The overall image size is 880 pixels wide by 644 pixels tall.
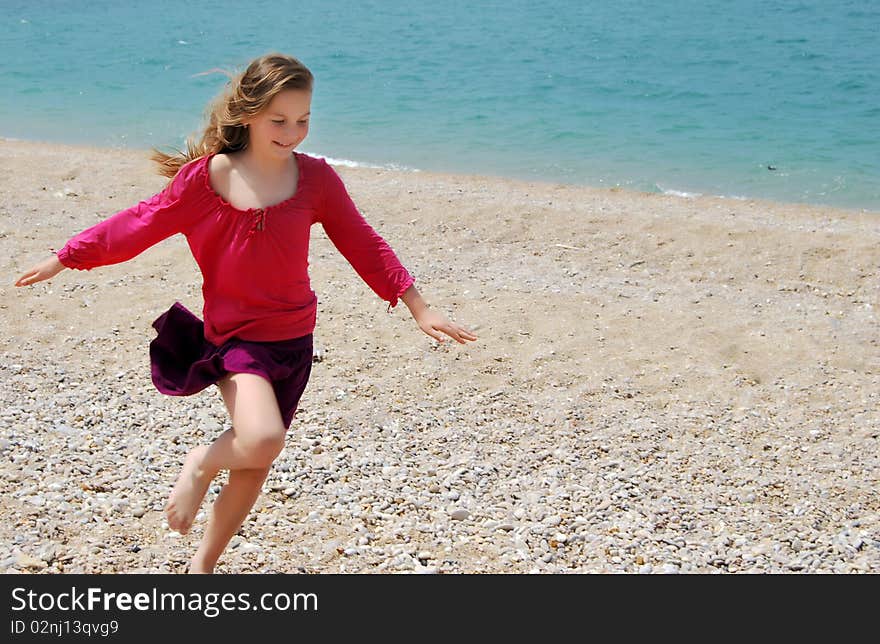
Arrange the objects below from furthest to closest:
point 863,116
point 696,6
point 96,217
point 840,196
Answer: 1. point 696,6
2. point 863,116
3. point 840,196
4. point 96,217

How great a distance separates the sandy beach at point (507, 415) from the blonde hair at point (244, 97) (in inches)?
65.6

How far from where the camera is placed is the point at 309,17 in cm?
2667

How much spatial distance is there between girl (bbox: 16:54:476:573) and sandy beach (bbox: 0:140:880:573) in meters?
0.81

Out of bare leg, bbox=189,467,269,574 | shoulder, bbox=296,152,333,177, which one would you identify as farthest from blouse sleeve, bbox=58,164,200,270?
bare leg, bbox=189,467,269,574

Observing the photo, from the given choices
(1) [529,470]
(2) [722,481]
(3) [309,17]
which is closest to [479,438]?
(1) [529,470]

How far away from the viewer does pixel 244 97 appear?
3562 millimetres

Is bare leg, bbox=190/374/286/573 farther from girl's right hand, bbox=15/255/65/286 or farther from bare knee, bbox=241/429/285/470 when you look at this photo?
girl's right hand, bbox=15/255/65/286

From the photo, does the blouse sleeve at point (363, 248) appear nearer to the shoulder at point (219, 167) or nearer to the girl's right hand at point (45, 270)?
the shoulder at point (219, 167)

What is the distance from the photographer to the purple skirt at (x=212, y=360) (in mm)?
3504

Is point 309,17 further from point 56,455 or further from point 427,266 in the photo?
point 56,455

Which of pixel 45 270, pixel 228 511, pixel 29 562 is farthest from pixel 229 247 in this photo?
pixel 29 562

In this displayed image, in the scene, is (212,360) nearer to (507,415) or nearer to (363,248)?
(363,248)

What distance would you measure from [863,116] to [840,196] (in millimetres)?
4270

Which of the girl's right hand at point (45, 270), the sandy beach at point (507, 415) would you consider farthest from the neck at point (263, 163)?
the sandy beach at point (507, 415)
